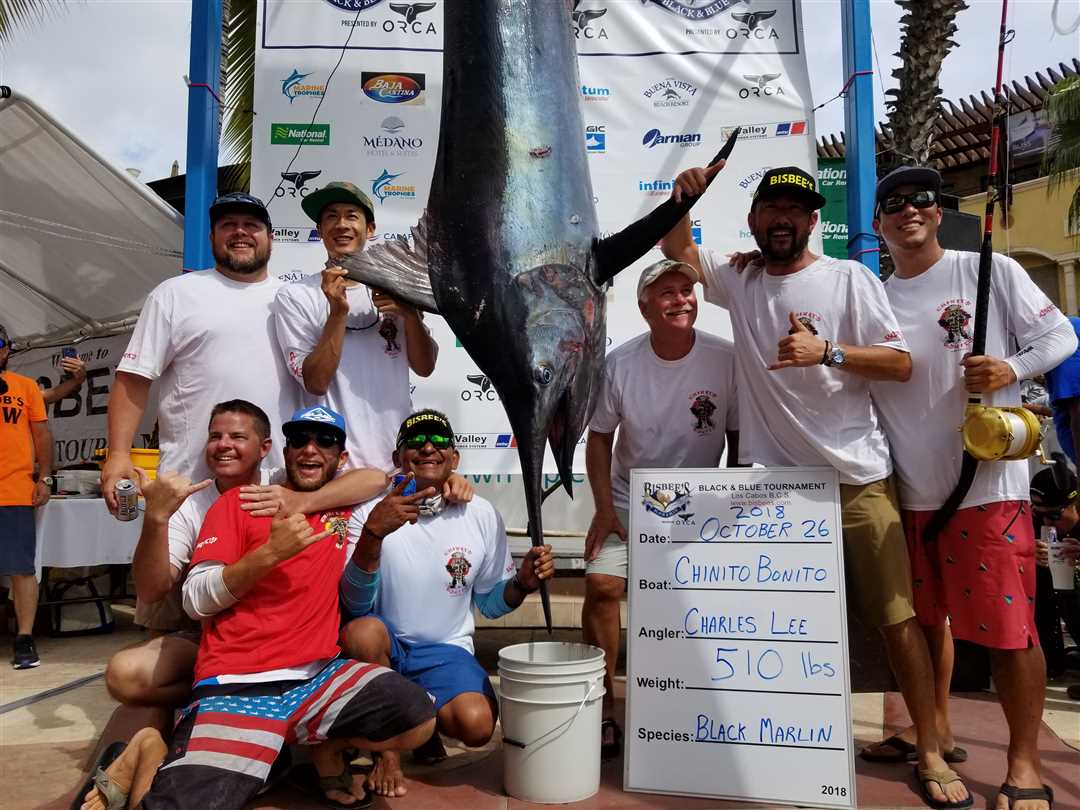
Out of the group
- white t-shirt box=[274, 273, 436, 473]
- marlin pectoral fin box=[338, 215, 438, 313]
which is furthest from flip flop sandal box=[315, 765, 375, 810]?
marlin pectoral fin box=[338, 215, 438, 313]

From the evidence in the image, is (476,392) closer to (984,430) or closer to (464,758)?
(464,758)

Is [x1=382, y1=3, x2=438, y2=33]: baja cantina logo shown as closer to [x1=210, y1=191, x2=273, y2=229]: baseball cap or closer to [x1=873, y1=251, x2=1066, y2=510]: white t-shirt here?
[x1=210, y1=191, x2=273, y2=229]: baseball cap

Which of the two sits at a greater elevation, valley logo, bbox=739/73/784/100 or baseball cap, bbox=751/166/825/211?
valley logo, bbox=739/73/784/100

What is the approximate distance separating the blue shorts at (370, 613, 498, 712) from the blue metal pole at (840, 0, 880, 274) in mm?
2420

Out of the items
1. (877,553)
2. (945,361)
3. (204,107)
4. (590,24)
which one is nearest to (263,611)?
(877,553)

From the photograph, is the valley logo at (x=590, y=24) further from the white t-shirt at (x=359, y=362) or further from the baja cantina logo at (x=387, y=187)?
the white t-shirt at (x=359, y=362)

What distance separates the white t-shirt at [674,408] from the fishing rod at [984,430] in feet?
1.97

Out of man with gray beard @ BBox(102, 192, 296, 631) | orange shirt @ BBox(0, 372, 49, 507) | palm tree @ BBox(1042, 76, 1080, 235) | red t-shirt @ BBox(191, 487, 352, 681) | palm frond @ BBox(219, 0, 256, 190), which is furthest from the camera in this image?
palm tree @ BBox(1042, 76, 1080, 235)

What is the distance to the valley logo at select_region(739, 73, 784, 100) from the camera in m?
3.74

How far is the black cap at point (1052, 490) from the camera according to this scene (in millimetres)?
3016

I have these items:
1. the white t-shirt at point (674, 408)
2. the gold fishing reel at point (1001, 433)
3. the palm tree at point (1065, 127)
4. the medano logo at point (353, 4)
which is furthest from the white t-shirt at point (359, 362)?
the palm tree at point (1065, 127)

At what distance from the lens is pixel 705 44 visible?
3791mm

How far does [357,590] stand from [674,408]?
1.01 metres

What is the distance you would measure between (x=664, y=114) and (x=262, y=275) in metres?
2.28
